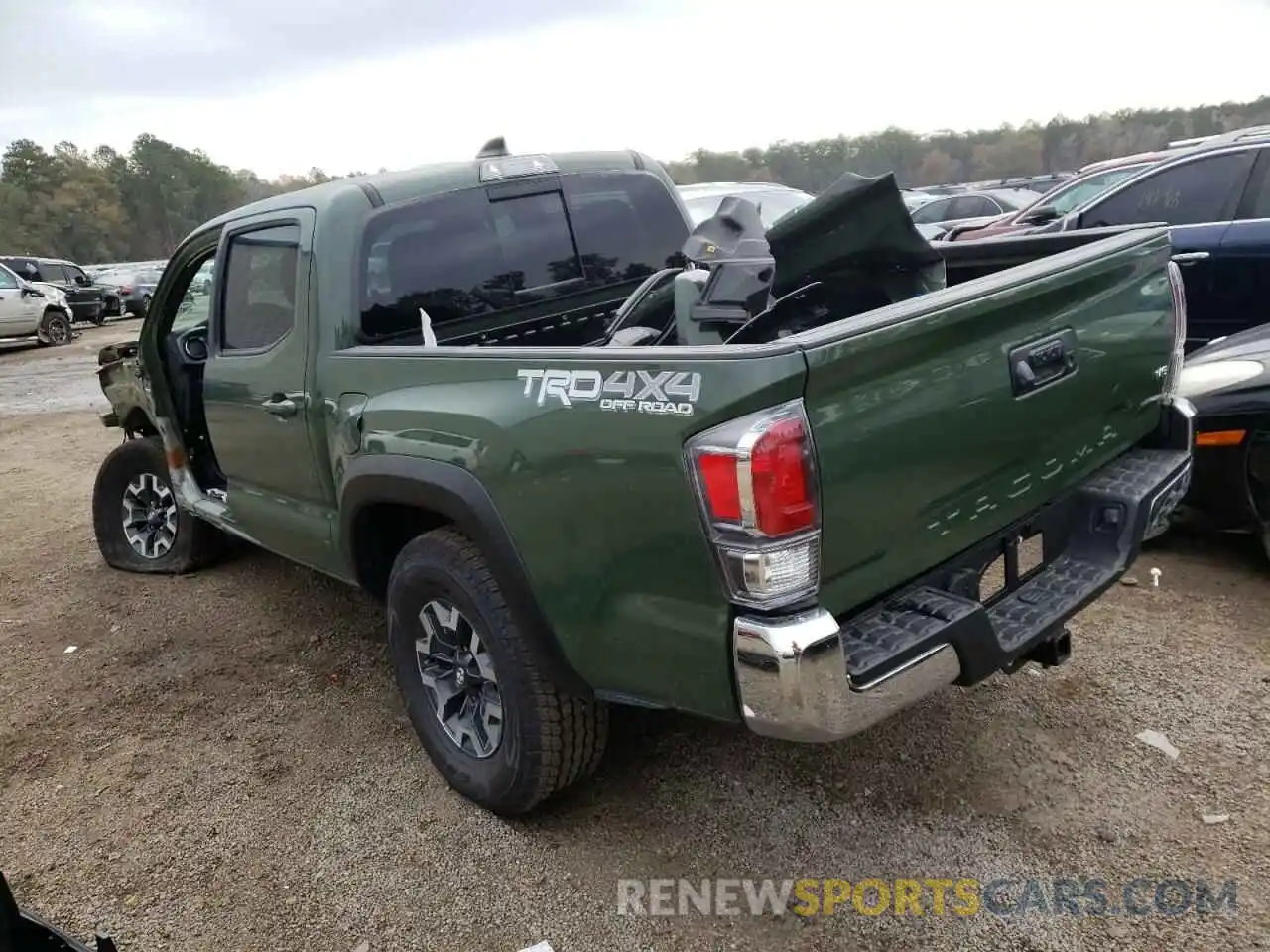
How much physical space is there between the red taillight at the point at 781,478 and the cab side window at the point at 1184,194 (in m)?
5.22

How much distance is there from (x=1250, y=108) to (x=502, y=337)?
2056 inches

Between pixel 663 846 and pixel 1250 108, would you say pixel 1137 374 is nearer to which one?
pixel 663 846

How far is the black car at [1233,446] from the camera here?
12.7 ft

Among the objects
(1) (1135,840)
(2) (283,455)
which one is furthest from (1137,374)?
(2) (283,455)

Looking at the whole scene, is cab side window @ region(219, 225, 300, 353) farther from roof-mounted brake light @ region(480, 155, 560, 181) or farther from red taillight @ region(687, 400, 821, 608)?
red taillight @ region(687, 400, 821, 608)

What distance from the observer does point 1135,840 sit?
8.48ft

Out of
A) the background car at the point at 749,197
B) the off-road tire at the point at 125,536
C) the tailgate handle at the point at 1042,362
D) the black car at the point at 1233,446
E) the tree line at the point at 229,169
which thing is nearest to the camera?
the tailgate handle at the point at 1042,362

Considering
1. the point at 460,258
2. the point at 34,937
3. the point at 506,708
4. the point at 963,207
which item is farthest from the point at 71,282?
the point at 34,937

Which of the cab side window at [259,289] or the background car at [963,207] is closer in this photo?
the cab side window at [259,289]

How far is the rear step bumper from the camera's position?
204 cm

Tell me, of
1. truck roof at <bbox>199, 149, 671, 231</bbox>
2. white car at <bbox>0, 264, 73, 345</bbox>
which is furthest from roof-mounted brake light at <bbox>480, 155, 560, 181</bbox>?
white car at <bbox>0, 264, 73, 345</bbox>

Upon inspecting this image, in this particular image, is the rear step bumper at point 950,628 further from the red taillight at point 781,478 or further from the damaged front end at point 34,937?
the damaged front end at point 34,937

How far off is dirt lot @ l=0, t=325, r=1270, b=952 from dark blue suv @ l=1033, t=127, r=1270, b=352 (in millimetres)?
2321

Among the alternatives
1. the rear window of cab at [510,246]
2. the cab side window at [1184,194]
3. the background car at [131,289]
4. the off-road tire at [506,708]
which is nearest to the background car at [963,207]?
the cab side window at [1184,194]
